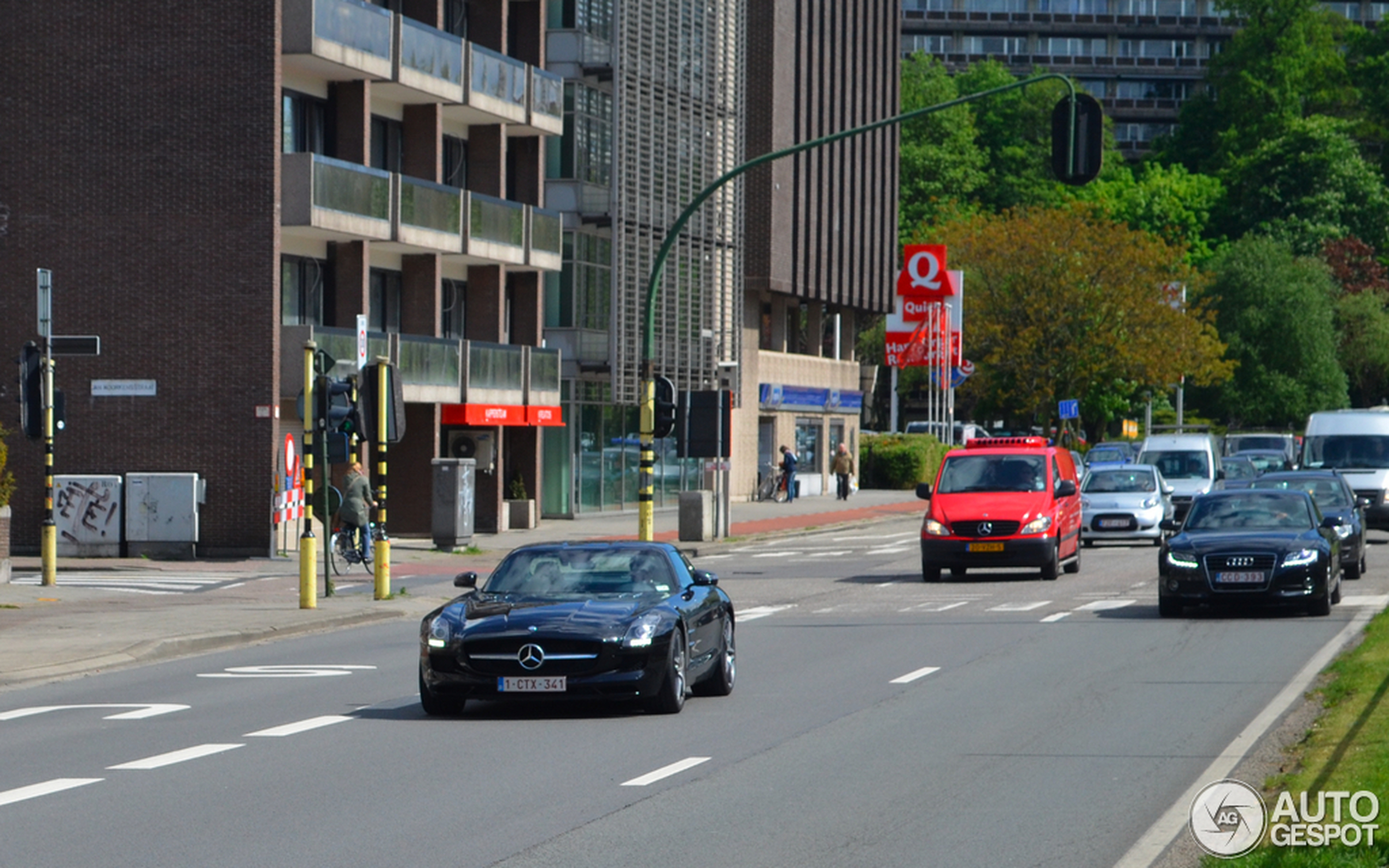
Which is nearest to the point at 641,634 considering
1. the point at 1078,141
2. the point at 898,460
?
the point at 1078,141

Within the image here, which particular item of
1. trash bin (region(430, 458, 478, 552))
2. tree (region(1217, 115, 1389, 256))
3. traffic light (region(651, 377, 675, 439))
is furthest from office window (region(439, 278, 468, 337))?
tree (region(1217, 115, 1389, 256))

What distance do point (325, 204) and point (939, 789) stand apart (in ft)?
91.0

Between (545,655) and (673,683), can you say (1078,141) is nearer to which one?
(673,683)

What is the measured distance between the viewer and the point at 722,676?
15445mm

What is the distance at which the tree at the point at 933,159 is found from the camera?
10719cm

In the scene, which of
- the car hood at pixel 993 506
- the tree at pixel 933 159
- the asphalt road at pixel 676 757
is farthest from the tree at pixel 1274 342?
the asphalt road at pixel 676 757

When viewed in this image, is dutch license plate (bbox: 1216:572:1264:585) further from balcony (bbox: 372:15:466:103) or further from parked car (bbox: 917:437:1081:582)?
balcony (bbox: 372:15:466:103)

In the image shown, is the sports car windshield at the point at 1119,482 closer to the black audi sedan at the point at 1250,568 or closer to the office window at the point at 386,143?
the office window at the point at 386,143

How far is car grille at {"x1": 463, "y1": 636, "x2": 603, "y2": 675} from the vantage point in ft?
44.9

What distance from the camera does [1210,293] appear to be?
92062mm

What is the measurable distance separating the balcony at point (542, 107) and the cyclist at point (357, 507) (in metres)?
15.4

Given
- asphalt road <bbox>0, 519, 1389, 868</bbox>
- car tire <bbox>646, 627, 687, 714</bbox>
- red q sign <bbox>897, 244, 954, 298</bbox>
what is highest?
red q sign <bbox>897, 244, 954, 298</bbox>

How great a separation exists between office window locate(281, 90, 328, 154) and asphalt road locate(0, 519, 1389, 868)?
61.4ft

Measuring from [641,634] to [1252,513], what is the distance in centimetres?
1131
